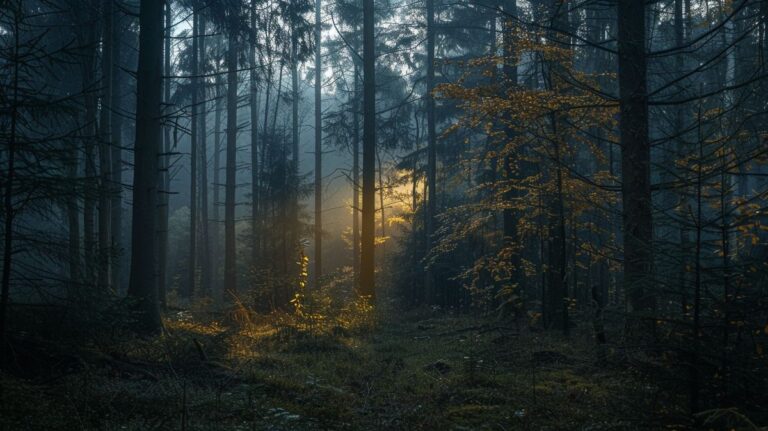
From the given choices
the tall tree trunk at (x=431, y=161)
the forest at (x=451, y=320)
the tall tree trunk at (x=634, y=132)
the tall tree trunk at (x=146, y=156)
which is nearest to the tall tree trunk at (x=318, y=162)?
the tall tree trunk at (x=431, y=161)

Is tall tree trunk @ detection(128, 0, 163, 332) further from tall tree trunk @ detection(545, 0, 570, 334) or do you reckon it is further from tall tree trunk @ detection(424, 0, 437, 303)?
tall tree trunk @ detection(424, 0, 437, 303)

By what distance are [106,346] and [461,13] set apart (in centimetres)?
1983

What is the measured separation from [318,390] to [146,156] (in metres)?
5.56

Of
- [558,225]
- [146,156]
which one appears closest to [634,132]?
[558,225]

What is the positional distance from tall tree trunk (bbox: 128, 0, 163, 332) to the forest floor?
1.66 meters

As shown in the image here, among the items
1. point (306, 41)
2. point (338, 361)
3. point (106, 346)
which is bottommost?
point (338, 361)

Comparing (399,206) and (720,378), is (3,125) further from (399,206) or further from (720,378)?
(399,206)

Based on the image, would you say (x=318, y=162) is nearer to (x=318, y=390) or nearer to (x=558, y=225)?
(x=558, y=225)

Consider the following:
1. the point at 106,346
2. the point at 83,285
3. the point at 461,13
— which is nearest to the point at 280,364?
the point at 106,346

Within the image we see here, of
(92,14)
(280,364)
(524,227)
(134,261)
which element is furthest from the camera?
(524,227)

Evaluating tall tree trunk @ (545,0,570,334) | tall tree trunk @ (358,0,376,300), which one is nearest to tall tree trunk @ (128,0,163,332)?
tall tree trunk @ (545,0,570,334)

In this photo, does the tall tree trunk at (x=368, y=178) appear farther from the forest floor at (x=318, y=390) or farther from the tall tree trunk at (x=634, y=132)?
the tall tree trunk at (x=634, y=132)

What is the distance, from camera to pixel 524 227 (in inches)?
472

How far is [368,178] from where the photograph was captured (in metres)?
17.1
